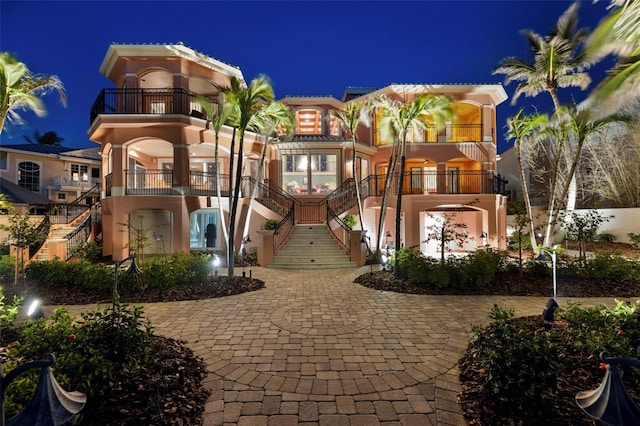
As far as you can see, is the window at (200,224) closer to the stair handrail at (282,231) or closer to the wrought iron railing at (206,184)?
the wrought iron railing at (206,184)

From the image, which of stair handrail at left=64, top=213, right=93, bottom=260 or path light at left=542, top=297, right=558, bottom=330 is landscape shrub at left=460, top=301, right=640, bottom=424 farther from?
stair handrail at left=64, top=213, right=93, bottom=260

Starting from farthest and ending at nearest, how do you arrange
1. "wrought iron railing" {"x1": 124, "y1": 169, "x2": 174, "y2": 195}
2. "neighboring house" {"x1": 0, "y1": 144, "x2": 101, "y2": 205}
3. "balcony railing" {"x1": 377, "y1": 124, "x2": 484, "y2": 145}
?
1. "neighboring house" {"x1": 0, "y1": 144, "x2": 101, "y2": 205}
2. "balcony railing" {"x1": 377, "y1": 124, "x2": 484, "y2": 145}
3. "wrought iron railing" {"x1": 124, "y1": 169, "x2": 174, "y2": 195}

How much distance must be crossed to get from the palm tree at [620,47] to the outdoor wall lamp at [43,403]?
244 inches

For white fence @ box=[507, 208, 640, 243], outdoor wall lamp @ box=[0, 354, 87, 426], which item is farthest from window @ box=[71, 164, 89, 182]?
white fence @ box=[507, 208, 640, 243]

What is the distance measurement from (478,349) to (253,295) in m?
5.59

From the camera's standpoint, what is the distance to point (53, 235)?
1250 cm

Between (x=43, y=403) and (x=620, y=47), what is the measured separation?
6.83 m


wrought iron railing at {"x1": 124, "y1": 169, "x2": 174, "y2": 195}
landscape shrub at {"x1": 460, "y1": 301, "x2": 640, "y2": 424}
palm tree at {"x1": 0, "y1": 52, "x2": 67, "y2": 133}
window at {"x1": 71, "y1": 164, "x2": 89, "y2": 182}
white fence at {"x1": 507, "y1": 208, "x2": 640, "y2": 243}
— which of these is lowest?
landscape shrub at {"x1": 460, "y1": 301, "x2": 640, "y2": 424}

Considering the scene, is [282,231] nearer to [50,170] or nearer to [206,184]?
[206,184]

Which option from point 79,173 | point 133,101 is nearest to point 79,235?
point 133,101

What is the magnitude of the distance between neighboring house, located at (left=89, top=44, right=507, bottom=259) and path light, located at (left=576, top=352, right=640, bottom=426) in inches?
401

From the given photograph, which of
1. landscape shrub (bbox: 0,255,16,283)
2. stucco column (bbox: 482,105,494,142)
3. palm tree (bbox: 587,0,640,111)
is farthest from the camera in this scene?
stucco column (bbox: 482,105,494,142)

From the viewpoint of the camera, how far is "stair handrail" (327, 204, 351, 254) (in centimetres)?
1244

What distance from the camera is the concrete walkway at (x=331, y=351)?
9.87 feet
